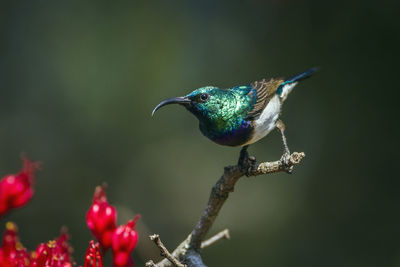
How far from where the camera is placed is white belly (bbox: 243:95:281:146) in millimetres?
2715

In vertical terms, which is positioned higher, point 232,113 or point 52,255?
point 232,113

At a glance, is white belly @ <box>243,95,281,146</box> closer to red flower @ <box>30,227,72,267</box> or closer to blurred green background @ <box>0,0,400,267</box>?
red flower @ <box>30,227,72,267</box>

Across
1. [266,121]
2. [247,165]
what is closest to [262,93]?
[266,121]

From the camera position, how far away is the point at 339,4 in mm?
5105

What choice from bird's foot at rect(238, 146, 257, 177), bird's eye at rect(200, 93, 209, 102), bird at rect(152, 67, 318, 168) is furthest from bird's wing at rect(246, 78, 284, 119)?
bird's foot at rect(238, 146, 257, 177)

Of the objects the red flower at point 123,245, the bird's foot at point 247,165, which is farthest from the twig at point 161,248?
the bird's foot at point 247,165

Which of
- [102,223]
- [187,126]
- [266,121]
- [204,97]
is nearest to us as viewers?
[102,223]

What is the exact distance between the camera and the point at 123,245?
1.84 metres

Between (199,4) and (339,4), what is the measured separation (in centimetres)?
166

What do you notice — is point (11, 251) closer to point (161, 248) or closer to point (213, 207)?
point (161, 248)

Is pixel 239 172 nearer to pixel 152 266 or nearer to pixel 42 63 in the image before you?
pixel 152 266

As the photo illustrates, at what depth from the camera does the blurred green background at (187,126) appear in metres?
5.24

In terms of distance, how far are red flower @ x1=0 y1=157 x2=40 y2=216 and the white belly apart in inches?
45.7

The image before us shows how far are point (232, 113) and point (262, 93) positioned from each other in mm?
403
